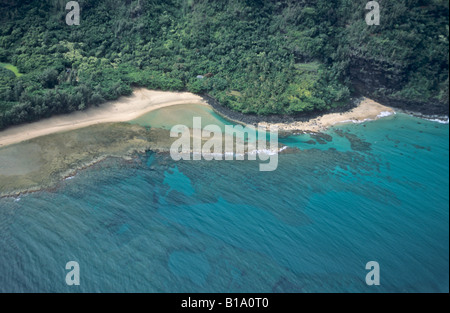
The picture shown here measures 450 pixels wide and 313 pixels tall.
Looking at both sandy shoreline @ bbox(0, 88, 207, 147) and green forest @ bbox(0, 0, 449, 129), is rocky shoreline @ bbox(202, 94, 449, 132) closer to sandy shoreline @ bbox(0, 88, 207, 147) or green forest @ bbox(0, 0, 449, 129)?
green forest @ bbox(0, 0, 449, 129)

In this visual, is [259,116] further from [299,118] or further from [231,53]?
[231,53]

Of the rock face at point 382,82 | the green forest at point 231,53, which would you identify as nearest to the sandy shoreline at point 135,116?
the green forest at point 231,53

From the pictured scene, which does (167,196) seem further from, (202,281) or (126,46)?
(126,46)

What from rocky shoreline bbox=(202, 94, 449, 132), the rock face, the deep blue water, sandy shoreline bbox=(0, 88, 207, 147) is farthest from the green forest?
the deep blue water

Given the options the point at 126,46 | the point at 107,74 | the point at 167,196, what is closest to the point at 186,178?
the point at 167,196

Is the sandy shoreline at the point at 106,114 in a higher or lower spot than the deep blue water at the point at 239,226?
higher

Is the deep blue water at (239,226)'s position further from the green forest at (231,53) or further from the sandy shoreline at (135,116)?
the green forest at (231,53)

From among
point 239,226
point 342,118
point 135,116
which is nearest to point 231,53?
point 135,116
